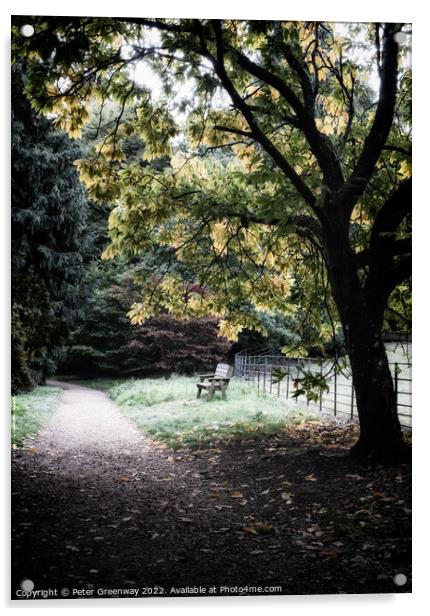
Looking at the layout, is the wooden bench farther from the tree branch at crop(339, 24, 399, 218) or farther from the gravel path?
the tree branch at crop(339, 24, 399, 218)

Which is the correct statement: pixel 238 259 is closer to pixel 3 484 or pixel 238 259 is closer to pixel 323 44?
pixel 323 44

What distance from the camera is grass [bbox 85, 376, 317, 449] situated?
3814 millimetres

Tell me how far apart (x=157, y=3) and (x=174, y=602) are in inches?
166

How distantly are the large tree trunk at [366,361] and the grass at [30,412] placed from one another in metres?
2.37

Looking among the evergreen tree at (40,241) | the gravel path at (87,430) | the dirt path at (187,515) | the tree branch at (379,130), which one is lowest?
the dirt path at (187,515)

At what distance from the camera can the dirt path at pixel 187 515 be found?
3.00 meters

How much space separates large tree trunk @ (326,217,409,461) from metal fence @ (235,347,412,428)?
0.06 metres

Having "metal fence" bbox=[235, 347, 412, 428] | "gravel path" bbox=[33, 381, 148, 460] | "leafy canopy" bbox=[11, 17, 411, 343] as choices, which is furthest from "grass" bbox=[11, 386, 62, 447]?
"metal fence" bbox=[235, 347, 412, 428]

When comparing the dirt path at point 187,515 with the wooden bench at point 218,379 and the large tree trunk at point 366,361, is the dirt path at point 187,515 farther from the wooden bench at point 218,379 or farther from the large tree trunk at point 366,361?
the wooden bench at point 218,379

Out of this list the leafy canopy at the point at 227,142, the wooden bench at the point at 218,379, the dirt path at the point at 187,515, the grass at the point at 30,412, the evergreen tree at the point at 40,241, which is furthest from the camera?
the wooden bench at the point at 218,379

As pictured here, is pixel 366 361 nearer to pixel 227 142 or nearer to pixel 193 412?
pixel 193 412

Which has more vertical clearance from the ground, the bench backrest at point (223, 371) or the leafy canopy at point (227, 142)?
the leafy canopy at point (227, 142)

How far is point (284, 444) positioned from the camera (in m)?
3.82

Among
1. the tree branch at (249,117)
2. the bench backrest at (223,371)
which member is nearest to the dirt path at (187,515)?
the bench backrest at (223,371)
